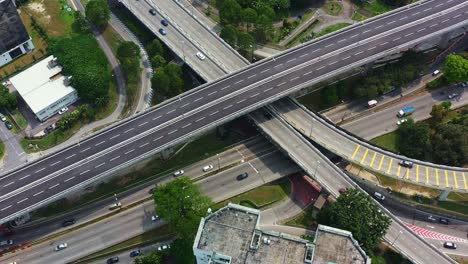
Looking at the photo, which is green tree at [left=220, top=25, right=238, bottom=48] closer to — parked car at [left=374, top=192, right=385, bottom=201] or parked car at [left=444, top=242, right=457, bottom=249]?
parked car at [left=374, top=192, right=385, bottom=201]

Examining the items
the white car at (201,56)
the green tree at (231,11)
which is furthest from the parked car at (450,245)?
the green tree at (231,11)

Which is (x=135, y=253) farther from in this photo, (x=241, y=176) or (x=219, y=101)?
(x=219, y=101)

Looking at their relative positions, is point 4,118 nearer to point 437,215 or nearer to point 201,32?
point 201,32

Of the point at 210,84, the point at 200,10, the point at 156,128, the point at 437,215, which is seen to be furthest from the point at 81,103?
the point at 437,215

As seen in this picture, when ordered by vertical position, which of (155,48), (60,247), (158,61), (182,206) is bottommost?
(60,247)

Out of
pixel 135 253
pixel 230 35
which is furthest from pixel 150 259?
pixel 230 35

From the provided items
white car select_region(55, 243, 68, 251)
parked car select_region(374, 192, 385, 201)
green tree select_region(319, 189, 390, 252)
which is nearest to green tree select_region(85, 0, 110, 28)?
white car select_region(55, 243, 68, 251)
